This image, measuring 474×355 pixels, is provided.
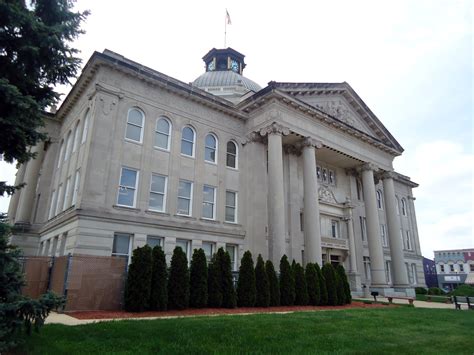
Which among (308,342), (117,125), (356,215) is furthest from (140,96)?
(356,215)

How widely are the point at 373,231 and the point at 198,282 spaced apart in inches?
750

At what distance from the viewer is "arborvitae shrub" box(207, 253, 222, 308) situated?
16.0m

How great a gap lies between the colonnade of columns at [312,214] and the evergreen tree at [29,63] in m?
16.1

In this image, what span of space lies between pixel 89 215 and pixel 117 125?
5409mm

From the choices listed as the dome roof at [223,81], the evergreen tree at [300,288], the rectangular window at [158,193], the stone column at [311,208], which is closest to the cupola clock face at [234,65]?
the dome roof at [223,81]

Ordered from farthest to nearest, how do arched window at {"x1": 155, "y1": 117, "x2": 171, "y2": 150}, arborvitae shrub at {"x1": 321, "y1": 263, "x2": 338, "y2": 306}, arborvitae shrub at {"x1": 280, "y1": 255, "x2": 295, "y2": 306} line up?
arched window at {"x1": 155, "y1": 117, "x2": 171, "y2": 150} → arborvitae shrub at {"x1": 321, "y1": 263, "x2": 338, "y2": 306} → arborvitae shrub at {"x1": 280, "y1": 255, "x2": 295, "y2": 306}

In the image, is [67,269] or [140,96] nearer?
[67,269]

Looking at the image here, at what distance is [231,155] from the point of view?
25.5 metres

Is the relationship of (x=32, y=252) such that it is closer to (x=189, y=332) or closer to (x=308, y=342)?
(x=189, y=332)

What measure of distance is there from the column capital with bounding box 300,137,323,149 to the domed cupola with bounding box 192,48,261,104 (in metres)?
10.3

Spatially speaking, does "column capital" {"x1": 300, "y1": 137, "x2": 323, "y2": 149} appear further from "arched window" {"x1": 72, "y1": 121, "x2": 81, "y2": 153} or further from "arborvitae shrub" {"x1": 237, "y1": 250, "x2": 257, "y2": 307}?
"arched window" {"x1": 72, "y1": 121, "x2": 81, "y2": 153}

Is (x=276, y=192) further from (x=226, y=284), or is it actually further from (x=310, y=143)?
(x=226, y=284)

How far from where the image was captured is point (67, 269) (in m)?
13.2

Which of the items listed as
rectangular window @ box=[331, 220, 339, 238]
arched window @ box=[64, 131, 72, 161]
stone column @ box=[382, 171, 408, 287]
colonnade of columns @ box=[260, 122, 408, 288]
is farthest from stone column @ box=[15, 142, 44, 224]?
stone column @ box=[382, 171, 408, 287]
